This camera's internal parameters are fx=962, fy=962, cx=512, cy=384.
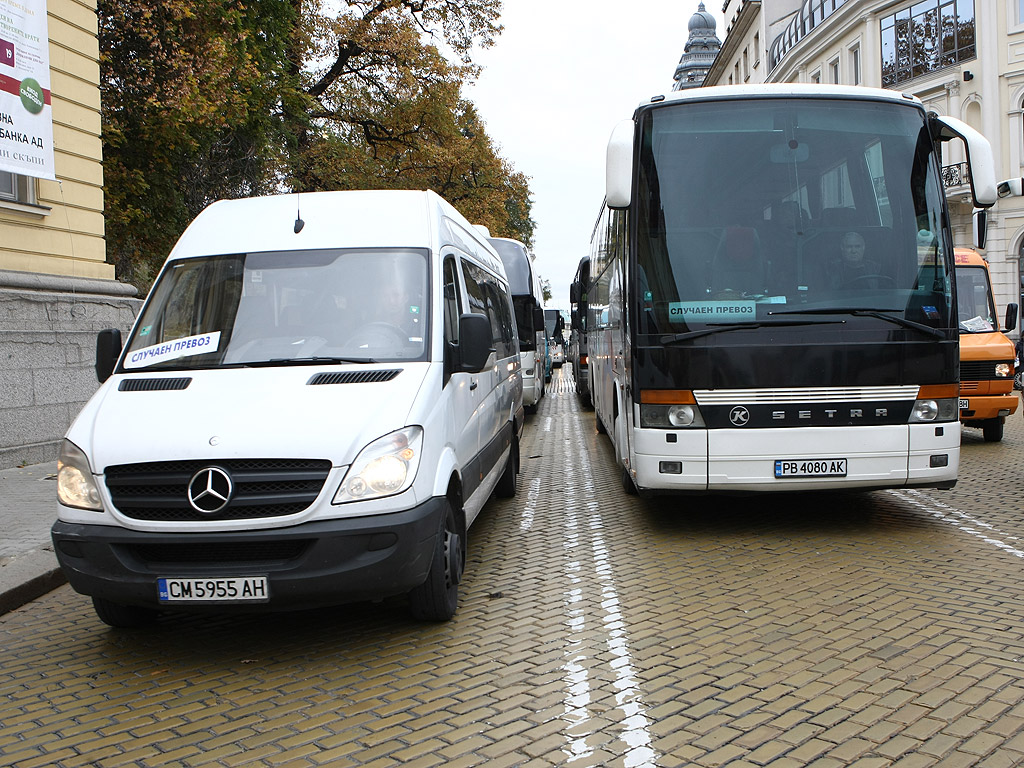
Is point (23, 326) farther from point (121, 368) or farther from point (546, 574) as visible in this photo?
point (546, 574)

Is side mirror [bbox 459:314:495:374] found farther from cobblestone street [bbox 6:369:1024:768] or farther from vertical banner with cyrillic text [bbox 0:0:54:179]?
vertical banner with cyrillic text [bbox 0:0:54:179]

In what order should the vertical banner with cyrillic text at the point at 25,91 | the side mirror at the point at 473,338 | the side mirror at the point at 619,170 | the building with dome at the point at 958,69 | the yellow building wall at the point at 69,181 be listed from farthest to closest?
the building with dome at the point at 958,69 < the yellow building wall at the point at 69,181 < the vertical banner with cyrillic text at the point at 25,91 < the side mirror at the point at 619,170 < the side mirror at the point at 473,338

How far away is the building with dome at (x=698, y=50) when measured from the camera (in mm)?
81938

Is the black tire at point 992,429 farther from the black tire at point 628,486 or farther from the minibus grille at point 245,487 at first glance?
the minibus grille at point 245,487

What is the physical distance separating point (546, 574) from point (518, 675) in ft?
6.14

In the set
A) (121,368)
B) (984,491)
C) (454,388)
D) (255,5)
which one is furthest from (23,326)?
(255,5)

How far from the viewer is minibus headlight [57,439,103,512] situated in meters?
4.55

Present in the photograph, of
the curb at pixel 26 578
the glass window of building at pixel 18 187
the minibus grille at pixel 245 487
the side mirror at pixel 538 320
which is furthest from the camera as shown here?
the side mirror at pixel 538 320

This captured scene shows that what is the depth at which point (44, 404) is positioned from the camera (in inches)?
442

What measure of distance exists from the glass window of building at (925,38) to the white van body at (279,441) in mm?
32212

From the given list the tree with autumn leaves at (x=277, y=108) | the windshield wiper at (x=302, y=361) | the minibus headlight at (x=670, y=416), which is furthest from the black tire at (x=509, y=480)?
the tree with autumn leaves at (x=277, y=108)

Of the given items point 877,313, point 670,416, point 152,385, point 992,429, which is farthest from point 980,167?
point 992,429

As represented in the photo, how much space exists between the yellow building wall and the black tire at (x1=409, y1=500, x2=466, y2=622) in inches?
322

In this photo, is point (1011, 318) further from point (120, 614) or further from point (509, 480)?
point (120, 614)
